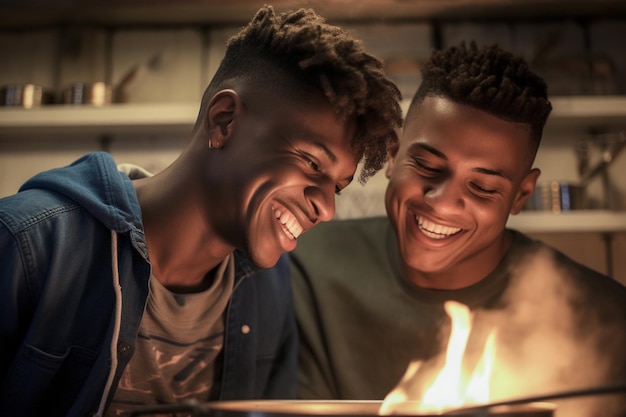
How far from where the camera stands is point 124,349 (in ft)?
3.84

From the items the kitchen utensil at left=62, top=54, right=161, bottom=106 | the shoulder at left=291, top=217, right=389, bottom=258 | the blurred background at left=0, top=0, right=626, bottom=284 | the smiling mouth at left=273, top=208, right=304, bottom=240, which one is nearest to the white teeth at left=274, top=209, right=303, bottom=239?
the smiling mouth at left=273, top=208, right=304, bottom=240

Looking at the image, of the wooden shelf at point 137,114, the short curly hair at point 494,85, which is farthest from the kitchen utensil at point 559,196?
the short curly hair at point 494,85

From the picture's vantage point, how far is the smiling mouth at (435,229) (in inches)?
57.8

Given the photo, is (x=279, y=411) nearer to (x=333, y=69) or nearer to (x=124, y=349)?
(x=124, y=349)

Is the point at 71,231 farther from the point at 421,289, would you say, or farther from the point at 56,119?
the point at 56,119

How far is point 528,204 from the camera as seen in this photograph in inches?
93.7

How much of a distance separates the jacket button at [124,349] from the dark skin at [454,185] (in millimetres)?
630

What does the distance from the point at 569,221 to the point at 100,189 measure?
164 cm

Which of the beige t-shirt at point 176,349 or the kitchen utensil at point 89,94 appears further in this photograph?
the kitchen utensil at point 89,94

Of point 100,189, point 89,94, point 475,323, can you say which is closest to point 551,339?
point 475,323

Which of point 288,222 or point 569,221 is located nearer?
point 288,222

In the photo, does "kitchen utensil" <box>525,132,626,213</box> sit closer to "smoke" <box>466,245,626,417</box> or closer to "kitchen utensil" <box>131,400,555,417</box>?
"smoke" <box>466,245,626,417</box>

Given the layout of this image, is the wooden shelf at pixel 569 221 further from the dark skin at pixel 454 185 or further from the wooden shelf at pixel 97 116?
the wooden shelf at pixel 97 116

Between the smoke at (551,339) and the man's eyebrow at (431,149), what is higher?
the man's eyebrow at (431,149)
